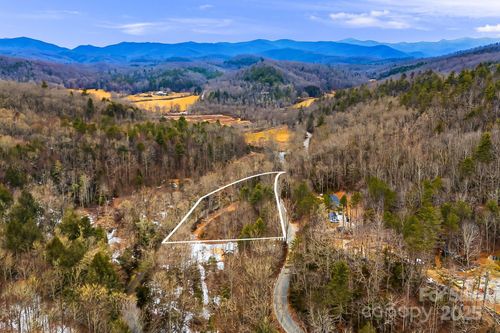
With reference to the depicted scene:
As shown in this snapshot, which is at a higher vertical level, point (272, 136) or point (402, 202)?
point (402, 202)

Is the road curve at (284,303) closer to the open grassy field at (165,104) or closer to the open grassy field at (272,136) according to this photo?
the open grassy field at (272,136)

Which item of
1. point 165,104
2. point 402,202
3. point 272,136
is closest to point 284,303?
point 402,202

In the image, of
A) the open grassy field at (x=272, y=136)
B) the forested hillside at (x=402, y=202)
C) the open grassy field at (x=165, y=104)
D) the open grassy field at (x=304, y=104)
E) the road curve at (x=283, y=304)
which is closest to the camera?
the forested hillside at (x=402, y=202)

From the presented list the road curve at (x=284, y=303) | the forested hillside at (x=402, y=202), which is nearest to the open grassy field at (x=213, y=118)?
the forested hillside at (x=402, y=202)

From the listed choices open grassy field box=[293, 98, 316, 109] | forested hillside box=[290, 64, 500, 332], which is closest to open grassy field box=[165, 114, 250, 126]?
open grassy field box=[293, 98, 316, 109]


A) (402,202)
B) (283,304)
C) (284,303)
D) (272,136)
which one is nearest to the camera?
(283,304)

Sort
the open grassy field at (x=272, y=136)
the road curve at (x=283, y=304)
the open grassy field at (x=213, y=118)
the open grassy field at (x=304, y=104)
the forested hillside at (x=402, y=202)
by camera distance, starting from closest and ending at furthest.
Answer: the forested hillside at (x=402, y=202) → the road curve at (x=283, y=304) → the open grassy field at (x=272, y=136) → the open grassy field at (x=213, y=118) → the open grassy field at (x=304, y=104)

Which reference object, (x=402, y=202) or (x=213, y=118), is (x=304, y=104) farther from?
(x=402, y=202)

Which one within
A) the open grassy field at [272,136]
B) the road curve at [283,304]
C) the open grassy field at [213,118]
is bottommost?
the road curve at [283,304]
